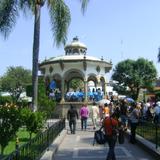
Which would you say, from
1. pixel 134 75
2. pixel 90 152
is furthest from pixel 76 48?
pixel 134 75

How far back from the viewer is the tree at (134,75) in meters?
75.5

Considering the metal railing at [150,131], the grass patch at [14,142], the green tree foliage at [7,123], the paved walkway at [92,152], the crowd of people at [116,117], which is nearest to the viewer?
the green tree foliage at [7,123]

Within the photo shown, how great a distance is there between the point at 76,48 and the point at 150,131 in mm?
25099

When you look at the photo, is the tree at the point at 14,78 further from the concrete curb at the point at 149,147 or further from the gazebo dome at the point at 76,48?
the concrete curb at the point at 149,147

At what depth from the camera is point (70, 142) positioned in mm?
21156

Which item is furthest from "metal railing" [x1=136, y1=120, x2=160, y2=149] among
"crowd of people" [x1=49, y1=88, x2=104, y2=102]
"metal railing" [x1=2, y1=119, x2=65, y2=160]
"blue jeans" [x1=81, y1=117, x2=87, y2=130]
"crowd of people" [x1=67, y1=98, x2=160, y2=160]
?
"crowd of people" [x1=49, y1=88, x2=104, y2=102]

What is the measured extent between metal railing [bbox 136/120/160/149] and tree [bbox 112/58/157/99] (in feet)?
176

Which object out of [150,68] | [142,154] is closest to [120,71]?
[150,68]

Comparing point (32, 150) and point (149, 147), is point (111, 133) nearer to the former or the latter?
point (149, 147)

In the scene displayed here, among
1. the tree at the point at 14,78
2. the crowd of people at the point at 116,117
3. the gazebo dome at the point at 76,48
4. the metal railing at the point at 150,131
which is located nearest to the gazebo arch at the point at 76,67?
the gazebo dome at the point at 76,48

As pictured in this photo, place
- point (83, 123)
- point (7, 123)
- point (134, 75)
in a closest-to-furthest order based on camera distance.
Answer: point (7, 123) → point (83, 123) → point (134, 75)

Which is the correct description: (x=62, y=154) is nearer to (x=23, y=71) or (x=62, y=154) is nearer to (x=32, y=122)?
(x=32, y=122)

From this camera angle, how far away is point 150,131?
1859 centimetres

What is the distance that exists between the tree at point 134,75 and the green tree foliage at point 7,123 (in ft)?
200
